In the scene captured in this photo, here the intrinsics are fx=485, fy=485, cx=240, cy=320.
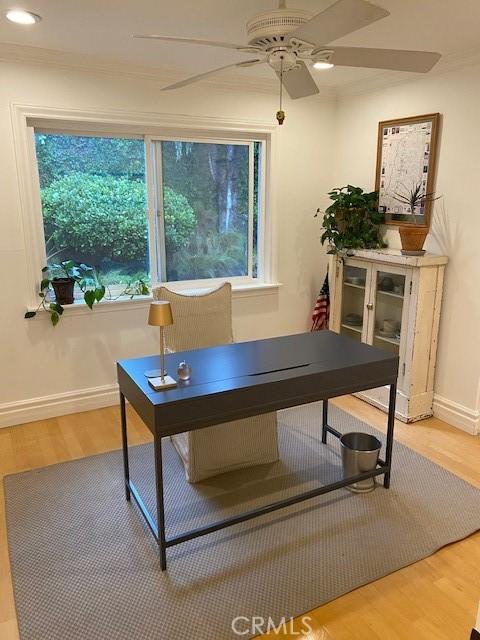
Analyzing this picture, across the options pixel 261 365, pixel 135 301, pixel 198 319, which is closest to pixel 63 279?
pixel 135 301

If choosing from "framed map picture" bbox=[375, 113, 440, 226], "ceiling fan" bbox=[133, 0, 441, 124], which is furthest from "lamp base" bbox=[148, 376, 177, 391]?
"framed map picture" bbox=[375, 113, 440, 226]

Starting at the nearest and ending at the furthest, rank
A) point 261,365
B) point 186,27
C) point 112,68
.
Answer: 1. point 261,365
2. point 186,27
3. point 112,68

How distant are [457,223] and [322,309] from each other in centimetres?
132

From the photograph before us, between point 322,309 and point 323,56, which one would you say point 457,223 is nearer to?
point 322,309

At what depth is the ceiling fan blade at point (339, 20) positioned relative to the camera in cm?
143

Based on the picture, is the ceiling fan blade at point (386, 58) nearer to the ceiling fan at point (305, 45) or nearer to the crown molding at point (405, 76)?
the ceiling fan at point (305, 45)

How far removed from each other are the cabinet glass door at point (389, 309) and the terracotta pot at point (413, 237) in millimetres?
206

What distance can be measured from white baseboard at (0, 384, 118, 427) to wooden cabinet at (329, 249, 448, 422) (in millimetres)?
2008

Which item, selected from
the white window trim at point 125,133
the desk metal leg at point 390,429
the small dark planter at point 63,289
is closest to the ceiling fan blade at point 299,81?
the white window trim at point 125,133

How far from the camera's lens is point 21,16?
94.3 inches

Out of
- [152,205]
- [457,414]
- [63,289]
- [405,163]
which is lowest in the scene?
[457,414]

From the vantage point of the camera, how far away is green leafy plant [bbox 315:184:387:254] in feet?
12.2

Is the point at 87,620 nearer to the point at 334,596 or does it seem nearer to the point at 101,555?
the point at 101,555

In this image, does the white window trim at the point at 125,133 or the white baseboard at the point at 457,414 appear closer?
the white window trim at the point at 125,133
